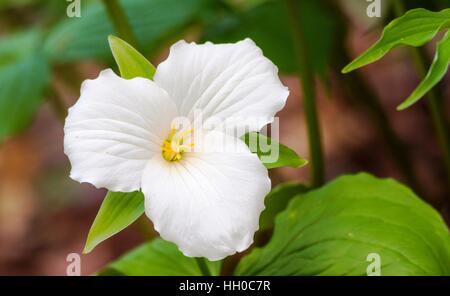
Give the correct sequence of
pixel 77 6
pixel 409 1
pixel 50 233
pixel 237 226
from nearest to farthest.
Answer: pixel 237 226 → pixel 77 6 → pixel 409 1 → pixel 50 233

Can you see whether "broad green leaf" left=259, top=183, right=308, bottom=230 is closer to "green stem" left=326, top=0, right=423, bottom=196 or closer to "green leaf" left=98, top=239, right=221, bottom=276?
"green leaf" left=98, top=239, right=221, bottom=276

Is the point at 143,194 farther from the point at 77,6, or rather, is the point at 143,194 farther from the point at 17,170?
the point at 17,170

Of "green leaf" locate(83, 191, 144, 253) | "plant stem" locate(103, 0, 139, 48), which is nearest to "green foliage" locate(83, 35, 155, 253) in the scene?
"green leaf" locate(83, 191, 144, 253)

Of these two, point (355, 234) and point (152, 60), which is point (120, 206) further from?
point (152, 60)

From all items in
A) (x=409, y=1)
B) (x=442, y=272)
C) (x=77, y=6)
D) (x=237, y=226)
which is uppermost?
(x=77, y=6)
